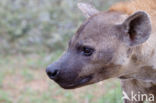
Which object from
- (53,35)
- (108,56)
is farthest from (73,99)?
(108,56)

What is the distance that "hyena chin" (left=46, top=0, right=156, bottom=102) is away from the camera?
2986mm

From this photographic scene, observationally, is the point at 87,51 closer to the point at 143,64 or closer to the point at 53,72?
the point at 53,72

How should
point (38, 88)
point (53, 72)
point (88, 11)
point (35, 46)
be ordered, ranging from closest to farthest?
1. point (53, 72)
2. point (88, 11)
3. point (38, 88)
4. point (35, 46)

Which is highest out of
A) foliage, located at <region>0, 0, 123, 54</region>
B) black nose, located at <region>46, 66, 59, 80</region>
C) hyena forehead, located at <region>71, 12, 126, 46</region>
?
hyena forehead, located at <region>71, 12, 126, 46</region>

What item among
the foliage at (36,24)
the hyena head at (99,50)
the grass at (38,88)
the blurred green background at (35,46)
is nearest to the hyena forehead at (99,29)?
the hyena head at (99,50)

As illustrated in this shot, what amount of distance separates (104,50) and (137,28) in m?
0.28

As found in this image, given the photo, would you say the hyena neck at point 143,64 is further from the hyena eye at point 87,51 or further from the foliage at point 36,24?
the foliage at point 36,24

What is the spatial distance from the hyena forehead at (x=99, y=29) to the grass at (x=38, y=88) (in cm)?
170

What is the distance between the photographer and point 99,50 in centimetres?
299

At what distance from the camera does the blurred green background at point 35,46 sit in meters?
5.58

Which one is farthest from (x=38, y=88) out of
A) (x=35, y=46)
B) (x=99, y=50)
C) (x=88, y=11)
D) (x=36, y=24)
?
(x=99, y=50)

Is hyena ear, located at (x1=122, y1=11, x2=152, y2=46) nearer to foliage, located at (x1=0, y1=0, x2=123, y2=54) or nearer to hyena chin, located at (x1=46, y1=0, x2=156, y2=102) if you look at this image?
hyena chin, located at (x1=46, y1=0, x2=156, y2=102)

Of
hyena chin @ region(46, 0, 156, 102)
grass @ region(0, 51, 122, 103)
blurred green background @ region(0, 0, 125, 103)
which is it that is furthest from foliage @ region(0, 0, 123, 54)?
hyena chin @ region(46, 0, 156, 102)

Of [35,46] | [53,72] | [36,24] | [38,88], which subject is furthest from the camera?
[36,24]
